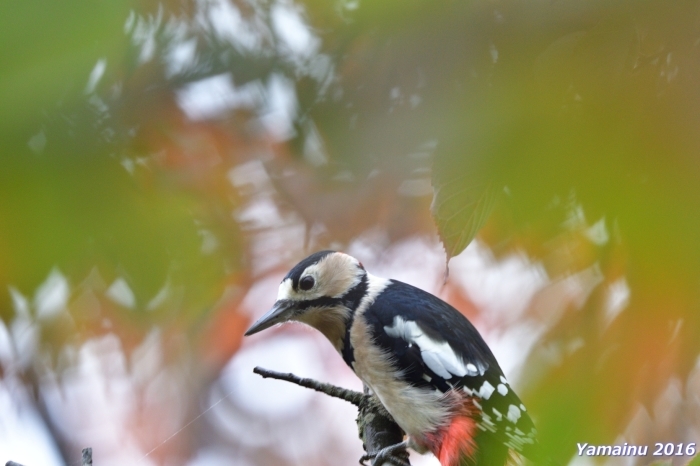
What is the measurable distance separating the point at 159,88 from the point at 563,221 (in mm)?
327

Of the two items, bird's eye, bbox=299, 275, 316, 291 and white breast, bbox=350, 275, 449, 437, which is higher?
bird's eye, bbox=299, 275, 316, 291

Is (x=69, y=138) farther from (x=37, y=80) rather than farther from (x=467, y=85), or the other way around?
(x=467, y=85)

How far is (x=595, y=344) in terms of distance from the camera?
0.28 metres

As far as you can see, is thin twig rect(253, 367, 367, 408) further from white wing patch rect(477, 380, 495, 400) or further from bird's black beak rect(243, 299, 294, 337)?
white wing patch rect(477, 380, 495, 400)

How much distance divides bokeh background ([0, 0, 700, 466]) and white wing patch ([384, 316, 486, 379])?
0.13 meters

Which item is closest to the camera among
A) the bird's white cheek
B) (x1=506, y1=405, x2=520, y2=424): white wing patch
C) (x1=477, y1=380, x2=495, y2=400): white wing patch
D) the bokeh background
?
the bokeh background

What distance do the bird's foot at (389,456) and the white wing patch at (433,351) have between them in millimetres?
108

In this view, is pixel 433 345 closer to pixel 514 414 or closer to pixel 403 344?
pixel 403 344

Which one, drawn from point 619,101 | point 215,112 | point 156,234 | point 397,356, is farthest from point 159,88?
point 397,356

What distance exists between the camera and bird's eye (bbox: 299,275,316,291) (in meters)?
0.75

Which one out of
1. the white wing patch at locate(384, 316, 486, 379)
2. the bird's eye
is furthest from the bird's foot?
the bird's eye

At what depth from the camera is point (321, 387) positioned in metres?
0.70

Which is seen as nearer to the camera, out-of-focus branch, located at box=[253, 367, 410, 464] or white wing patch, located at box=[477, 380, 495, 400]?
white wing patch, located at box=[477, 380, 495, 400]

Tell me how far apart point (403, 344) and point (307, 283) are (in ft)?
0.45
